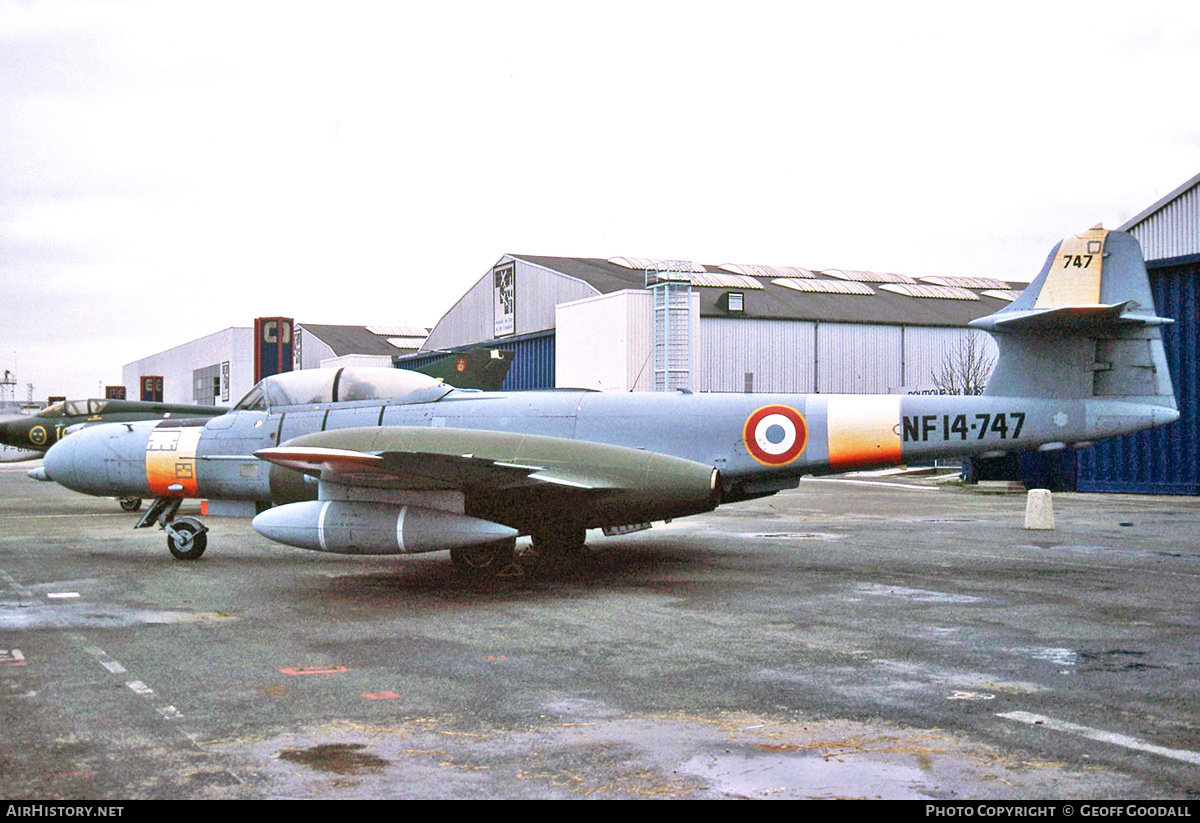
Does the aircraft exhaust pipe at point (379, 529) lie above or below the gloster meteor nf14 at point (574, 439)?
below

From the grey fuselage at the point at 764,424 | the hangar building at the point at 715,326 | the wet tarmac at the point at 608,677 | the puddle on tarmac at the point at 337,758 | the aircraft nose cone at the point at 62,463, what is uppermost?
the hangar building at the point at 715,326

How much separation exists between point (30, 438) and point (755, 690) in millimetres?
25278

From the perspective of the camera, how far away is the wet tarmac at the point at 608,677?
4.57m

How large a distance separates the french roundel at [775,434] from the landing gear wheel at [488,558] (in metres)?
2.89

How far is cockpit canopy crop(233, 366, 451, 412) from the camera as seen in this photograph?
42.2ft

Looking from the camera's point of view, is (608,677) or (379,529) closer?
(608,677)

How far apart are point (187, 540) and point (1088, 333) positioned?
35.3ft

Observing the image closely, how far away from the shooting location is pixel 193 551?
12.9m

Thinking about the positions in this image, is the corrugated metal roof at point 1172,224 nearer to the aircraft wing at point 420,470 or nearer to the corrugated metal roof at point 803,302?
the corrugated metal roof at point 803,302

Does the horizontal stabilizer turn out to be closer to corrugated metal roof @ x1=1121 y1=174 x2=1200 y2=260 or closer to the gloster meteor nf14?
the gloster meteor nf14

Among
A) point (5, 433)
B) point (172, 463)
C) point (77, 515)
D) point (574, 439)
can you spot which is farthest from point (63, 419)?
point (574, 439)

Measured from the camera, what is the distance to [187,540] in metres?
12.9

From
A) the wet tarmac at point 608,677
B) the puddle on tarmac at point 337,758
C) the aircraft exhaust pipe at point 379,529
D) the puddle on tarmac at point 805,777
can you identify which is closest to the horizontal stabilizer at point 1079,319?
the wet tarmac at point 608,677

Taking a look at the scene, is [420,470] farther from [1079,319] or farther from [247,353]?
[247,353]
